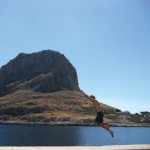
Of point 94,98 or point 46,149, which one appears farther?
point 94,98

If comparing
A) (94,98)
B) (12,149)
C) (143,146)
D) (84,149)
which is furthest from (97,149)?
(94,98)

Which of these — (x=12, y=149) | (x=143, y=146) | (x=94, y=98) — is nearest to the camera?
(x=12, y=149)

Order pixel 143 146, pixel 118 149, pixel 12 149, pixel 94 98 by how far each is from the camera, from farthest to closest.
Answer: pixel 94 98
pixel 143 146
pixel 118 149
pixel 12 149

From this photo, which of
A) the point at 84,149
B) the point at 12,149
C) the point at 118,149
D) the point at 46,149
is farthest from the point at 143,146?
the point at 12,149

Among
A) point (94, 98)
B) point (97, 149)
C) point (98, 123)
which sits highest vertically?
point (94, 98)

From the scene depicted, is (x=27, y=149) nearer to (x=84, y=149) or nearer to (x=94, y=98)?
(x=84, y=149)

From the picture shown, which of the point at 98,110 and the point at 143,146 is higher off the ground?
the point at 98,110

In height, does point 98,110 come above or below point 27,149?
above

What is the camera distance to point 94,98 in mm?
16719

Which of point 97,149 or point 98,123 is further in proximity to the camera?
point 98,123

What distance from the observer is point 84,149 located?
39.3ft

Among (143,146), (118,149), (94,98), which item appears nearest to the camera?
(118,149)

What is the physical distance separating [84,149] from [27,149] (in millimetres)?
2034

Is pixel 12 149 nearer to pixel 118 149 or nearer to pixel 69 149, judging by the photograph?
pixel 69 149
